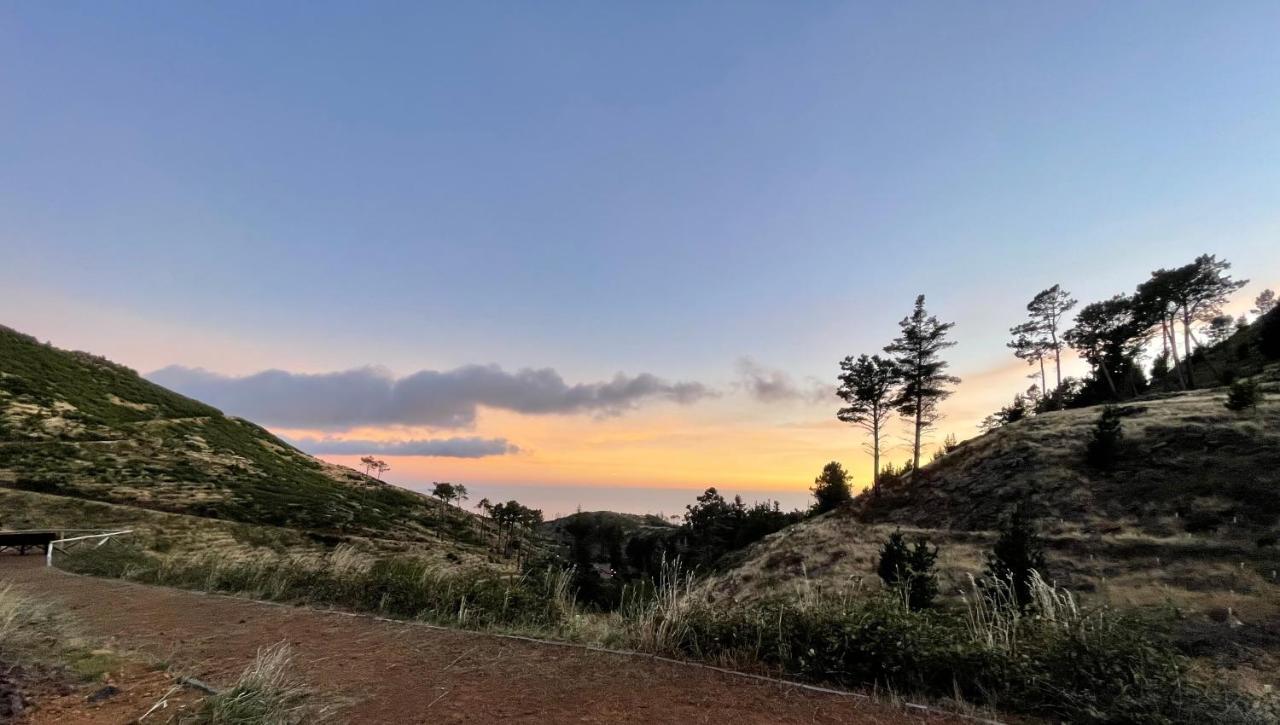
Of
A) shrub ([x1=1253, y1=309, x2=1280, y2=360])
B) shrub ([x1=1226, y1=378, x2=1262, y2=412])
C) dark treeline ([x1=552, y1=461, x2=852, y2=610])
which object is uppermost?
shrub ([x1=1253, y1=309, x2=1280, y2=360])

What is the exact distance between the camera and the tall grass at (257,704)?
159 inches

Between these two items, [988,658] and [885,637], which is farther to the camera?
[885,637]

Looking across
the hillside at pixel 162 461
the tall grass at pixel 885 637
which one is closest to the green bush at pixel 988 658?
the tall grass at pixel 885 637

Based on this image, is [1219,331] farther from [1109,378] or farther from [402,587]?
[402,587]

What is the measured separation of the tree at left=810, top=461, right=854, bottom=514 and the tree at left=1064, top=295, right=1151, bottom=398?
2744 cm

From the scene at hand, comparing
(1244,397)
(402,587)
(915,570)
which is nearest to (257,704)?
(402,587)

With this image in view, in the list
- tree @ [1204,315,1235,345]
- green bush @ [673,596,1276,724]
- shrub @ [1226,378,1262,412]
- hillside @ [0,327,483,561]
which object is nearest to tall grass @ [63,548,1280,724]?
green bush @ [673,596,1276,724]

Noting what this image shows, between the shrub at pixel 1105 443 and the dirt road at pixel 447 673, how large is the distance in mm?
34825

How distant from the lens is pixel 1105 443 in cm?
3064

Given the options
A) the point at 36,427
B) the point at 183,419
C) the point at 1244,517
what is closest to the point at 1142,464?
the point at 1244,517

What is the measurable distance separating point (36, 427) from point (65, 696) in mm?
59183

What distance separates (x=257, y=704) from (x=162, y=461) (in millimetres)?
59269

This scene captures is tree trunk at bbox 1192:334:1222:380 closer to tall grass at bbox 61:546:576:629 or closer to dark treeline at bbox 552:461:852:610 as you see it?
dark treeline at bbox 552:461:852:610

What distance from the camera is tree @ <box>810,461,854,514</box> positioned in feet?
171
